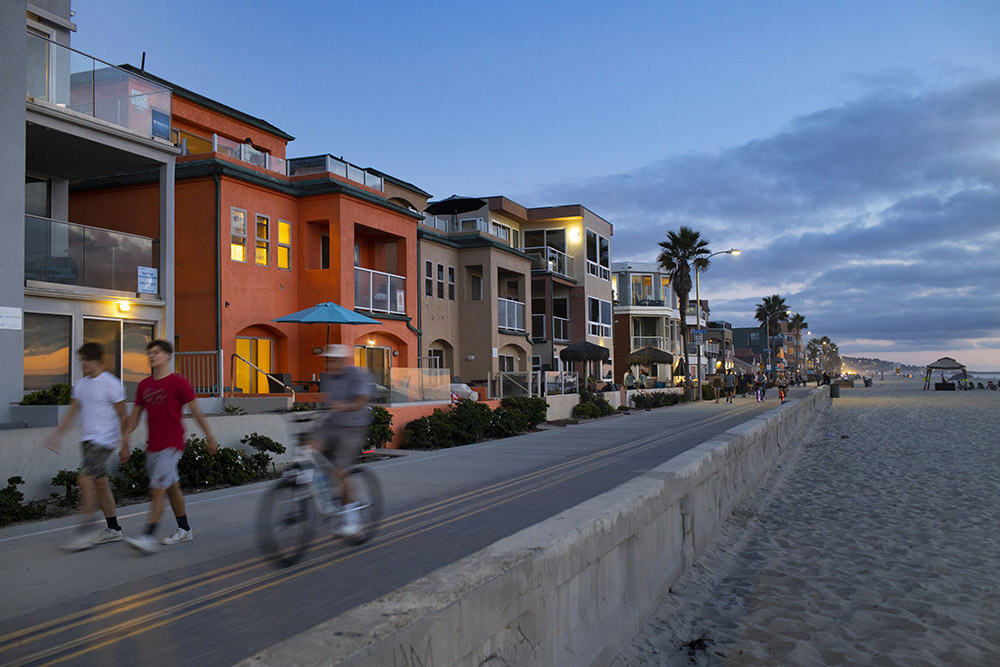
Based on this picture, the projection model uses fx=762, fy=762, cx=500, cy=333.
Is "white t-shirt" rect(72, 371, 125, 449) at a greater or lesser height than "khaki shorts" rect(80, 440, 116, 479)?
greater

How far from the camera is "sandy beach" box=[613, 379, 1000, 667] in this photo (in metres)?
5.38

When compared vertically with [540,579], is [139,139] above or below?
above

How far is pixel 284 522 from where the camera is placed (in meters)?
6.77

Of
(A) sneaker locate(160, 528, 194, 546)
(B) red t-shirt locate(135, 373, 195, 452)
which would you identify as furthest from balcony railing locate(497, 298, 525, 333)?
(B) red t-shirt locate(135, 373, 195, 452)

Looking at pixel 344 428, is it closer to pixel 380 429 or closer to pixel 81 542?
pixel 81 542

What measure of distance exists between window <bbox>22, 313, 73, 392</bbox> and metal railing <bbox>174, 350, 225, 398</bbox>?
2.91 m

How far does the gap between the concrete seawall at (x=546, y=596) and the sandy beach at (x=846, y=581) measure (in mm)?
433

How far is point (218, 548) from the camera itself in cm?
751

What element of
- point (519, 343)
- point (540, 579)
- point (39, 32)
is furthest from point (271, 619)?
point (519, 343)

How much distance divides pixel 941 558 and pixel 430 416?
12.4 m

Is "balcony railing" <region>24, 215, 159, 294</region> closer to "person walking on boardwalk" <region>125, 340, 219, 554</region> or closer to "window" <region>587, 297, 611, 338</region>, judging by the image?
"person walking on boardwalk" <region>125, 340, 219, 554</region>

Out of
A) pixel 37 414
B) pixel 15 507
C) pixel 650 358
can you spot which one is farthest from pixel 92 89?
pixel 650 358

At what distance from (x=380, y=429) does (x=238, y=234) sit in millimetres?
6907

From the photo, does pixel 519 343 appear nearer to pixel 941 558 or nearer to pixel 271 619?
pixel 941 558
